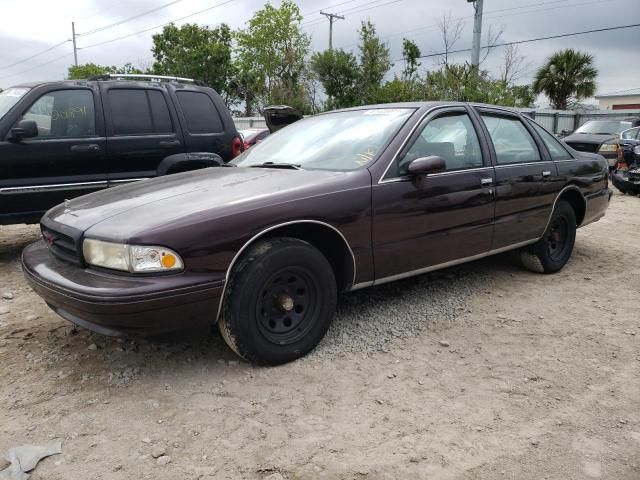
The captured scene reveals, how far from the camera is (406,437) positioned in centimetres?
259

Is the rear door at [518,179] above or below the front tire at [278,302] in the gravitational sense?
above

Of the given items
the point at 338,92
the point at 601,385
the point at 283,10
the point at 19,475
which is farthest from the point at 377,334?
the point at 283,10

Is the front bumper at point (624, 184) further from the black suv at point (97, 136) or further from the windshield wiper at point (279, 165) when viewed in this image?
the windshield wiper at point (279, 165)

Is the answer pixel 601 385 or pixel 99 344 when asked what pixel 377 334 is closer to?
pixel 601 385

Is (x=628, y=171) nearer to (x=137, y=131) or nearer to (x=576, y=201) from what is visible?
(x=576, y=201)

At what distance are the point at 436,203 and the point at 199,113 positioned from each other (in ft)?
12.3

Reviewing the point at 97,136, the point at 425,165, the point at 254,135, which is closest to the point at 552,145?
the point at 425,165

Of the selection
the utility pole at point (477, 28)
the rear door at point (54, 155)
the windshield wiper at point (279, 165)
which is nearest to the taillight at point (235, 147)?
the rear door at point (54, 155)

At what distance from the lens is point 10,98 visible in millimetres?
5656

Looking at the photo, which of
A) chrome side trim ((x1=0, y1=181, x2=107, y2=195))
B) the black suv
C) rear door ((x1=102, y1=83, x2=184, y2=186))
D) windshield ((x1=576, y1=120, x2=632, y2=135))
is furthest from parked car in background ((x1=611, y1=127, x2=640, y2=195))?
chrome side trim ((x1=0, y1=181, x2=107, y2=195))

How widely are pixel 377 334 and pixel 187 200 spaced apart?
1553mm

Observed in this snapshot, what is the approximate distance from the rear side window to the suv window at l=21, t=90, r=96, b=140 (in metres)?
1.05

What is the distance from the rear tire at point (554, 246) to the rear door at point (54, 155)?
433cm

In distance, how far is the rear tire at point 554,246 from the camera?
5039 millimetres
